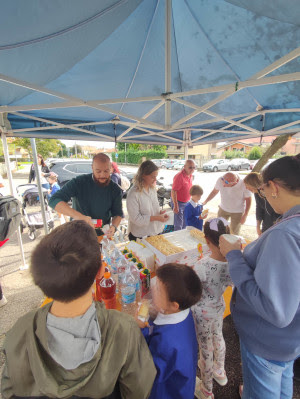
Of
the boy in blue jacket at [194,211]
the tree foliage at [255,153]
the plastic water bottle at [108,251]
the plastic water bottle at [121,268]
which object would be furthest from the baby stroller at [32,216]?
the tree foliage at [255,153]

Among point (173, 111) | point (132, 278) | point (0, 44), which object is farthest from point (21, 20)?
point (173, 111)

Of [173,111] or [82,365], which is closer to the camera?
[82,365]

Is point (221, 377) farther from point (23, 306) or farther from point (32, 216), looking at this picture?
point (32, 216)

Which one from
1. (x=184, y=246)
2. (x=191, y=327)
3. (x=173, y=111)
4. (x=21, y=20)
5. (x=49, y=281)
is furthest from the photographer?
(x=173, y=111)

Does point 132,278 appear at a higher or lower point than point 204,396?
higher

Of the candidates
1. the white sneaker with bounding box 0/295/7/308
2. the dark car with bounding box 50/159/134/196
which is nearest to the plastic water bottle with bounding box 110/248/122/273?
the white sneaker with bounding box 0/295/7/308

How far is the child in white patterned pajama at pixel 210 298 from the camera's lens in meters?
1.43

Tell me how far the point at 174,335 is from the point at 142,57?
9.38 feet

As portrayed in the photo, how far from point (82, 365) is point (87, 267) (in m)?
0.37

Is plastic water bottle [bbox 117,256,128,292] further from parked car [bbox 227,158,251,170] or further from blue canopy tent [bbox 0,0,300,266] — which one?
parked car [bbox 227,158,251,170]

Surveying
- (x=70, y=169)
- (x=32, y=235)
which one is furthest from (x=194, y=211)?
(x=70, y=169)

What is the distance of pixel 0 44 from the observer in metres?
1.48

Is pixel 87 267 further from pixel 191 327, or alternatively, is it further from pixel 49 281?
pixel 191 327

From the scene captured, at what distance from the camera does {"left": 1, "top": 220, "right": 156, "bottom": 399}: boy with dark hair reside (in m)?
0.71
